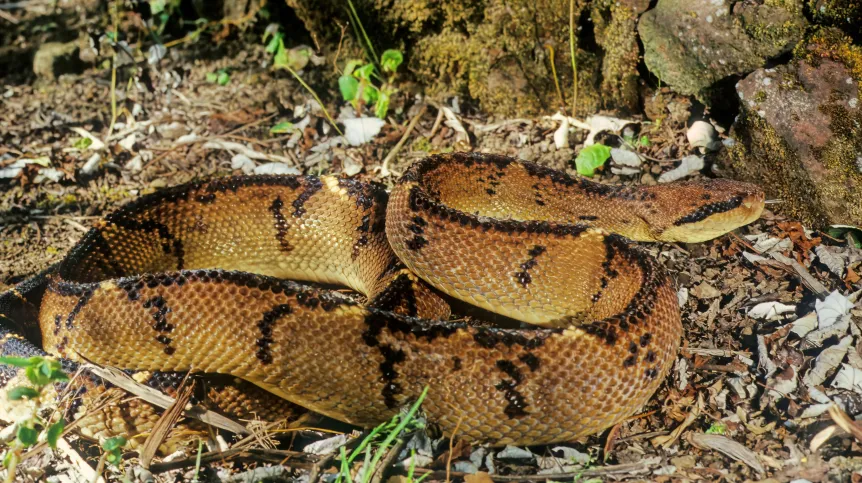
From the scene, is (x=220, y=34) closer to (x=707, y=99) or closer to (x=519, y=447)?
(x=707, y=99)

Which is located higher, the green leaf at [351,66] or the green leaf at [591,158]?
the green leaf at [351,66]

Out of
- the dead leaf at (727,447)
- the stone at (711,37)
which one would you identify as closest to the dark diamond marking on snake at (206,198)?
the stone at (711,37)

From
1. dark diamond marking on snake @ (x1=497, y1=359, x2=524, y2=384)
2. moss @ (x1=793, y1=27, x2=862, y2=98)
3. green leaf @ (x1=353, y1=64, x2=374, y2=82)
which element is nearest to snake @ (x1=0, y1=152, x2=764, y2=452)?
dark diamond marking on snake @ (x1=497, y1=359, x2=524, y2=384)

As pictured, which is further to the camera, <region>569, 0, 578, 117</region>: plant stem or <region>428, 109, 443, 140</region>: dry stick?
<region>428, 109, 443, 140</region>: dry stick

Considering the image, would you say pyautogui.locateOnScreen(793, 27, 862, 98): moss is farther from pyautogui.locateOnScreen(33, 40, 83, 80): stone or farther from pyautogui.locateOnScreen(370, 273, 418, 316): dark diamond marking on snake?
pyautogui.locateOnScreen(33, 40, 83, 80): stone

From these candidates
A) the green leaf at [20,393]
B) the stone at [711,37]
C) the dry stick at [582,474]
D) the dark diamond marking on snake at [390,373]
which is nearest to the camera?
the green leaf at [20,393]

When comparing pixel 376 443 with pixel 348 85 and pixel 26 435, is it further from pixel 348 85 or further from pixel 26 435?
pixel 348 85

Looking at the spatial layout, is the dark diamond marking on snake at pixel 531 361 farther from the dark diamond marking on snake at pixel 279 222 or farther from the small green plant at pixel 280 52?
the small green plant at pixel 280 52

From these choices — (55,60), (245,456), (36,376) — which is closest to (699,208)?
(245,456)
